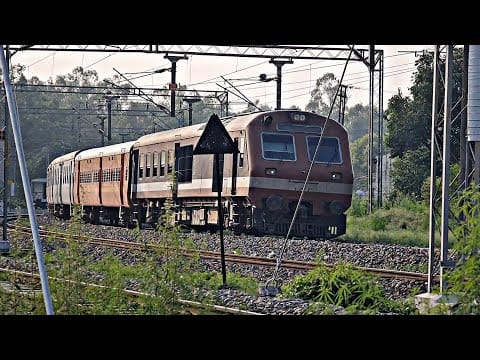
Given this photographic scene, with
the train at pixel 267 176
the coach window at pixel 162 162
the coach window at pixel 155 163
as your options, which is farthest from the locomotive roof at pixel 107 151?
the train at pixel 267 176

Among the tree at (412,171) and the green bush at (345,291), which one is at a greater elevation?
the tree at (412,171)

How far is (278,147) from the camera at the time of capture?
20.4 meters

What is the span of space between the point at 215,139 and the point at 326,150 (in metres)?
8.95

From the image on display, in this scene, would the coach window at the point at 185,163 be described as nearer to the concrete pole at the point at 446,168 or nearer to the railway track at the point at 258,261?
the railway track at the point at 258,261

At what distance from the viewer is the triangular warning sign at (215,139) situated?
A: 12148 mm

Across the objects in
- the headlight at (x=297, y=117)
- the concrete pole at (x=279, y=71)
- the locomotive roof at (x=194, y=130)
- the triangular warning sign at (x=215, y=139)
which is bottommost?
the triangular warning sign at (x=215, y=139)

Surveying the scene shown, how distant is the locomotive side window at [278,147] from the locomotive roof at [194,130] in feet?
1.75

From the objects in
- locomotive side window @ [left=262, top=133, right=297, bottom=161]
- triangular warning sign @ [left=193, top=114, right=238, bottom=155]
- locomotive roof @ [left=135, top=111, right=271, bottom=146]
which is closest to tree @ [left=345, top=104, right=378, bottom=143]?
locomotive roof @ [left=135, top=111, right=271, bottom=146]

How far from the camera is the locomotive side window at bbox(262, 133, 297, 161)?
20141 mm
